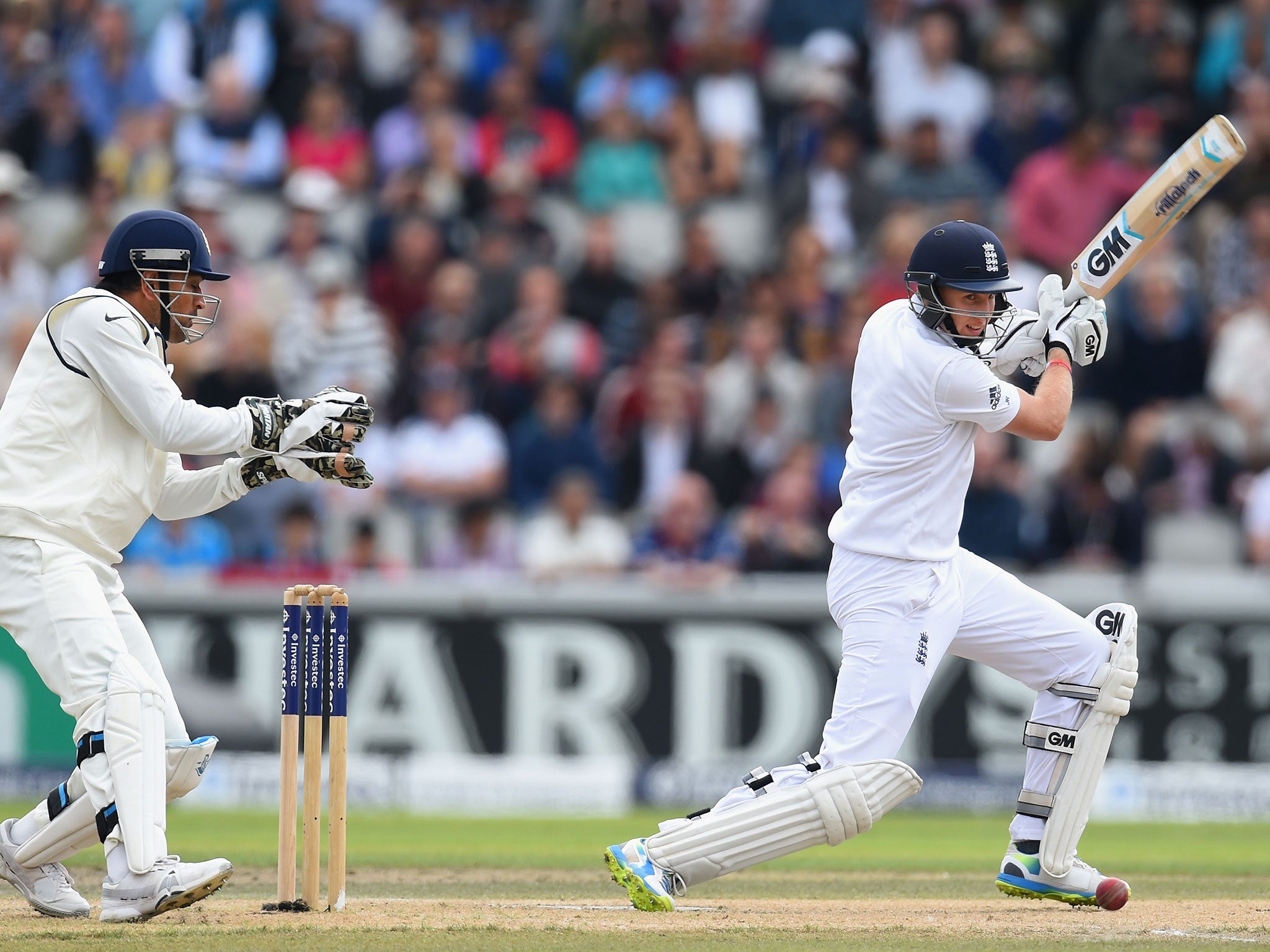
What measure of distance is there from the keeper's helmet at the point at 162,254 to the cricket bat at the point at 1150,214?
2.88 m

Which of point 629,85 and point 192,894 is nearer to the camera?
point 192,894

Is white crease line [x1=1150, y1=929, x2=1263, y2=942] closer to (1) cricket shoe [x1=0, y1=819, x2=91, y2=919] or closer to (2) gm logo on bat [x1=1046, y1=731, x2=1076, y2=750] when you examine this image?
(2) gm logo on bat [x1=1046, y1=731, x2=1076, y2=750]

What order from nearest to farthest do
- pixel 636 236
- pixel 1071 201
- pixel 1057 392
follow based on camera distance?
pixel 1057 392 < pixel 1071 201 < pixel 636 236

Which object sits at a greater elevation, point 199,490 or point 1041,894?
point 199,490

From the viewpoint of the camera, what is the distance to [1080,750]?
6090 mm

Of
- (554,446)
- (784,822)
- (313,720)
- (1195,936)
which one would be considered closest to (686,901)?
(784,822)

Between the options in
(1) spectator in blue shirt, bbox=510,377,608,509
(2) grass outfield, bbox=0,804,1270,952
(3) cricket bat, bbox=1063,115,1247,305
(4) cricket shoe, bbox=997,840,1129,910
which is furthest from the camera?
(1) spectator in blue shirt, bbox=510,377,608,509

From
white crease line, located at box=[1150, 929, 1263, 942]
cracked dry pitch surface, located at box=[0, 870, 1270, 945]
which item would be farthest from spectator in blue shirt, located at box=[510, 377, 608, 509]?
white crease line, located at box=[1150, 929, 1263, 942]

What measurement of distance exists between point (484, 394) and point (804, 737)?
130 inches

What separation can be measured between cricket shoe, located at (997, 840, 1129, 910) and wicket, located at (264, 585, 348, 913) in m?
2.21

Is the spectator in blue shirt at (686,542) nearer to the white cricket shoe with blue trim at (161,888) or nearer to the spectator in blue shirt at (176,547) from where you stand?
the spectator in blue shirt at (176,547)

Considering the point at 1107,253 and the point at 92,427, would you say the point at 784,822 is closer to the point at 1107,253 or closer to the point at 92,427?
the point at 1107,253

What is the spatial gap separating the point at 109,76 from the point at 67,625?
32.6ft

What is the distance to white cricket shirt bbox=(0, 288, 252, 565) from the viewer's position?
218 inches
